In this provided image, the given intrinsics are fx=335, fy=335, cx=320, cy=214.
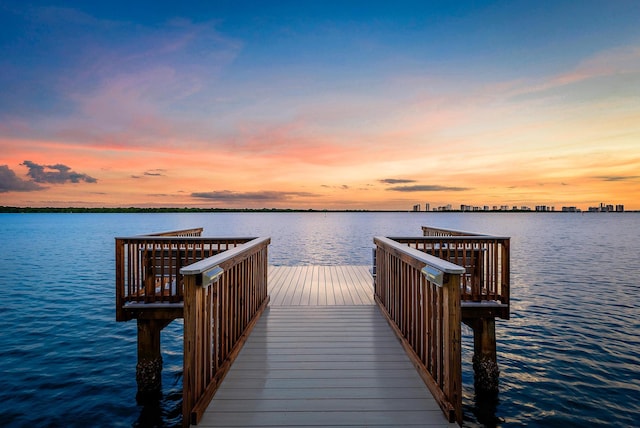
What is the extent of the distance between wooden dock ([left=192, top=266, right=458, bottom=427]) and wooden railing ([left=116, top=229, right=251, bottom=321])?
1.49 metres

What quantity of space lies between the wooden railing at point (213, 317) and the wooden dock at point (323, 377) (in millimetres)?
163

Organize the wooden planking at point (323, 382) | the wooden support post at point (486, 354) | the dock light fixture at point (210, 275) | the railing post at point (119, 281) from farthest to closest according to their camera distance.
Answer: the wooden support post at point (486, 354) → the railing post at point (119, 281) → the wooden planking at point (323, 382) → the dock light fixture at point (210, 275)

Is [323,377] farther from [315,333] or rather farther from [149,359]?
[149,359]

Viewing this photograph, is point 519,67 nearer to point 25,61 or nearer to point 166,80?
point 166,80

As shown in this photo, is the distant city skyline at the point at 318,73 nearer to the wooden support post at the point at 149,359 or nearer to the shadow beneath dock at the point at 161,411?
the wooden support post at the point at 149,359

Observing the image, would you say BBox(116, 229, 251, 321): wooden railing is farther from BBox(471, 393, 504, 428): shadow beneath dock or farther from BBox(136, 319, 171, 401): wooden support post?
BBox(471, 393, 504, 428): shadow beneath dock

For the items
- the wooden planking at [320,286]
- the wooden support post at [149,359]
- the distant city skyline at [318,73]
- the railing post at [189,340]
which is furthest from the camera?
the distant city skyline at [318,73]

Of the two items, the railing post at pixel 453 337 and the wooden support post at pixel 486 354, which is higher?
the railing post at pixel 453 337

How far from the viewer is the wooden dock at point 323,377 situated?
109 inches

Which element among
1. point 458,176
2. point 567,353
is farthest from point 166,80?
point 458,176

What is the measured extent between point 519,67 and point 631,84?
6.10 m

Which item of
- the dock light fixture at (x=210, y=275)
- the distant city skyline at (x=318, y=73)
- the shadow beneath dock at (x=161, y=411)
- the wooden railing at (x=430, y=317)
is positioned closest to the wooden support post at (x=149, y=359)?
the shadow beneath dock at (x=161, y=411)

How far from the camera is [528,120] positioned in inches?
755

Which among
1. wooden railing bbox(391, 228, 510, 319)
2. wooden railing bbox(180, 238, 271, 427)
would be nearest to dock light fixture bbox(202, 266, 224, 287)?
wooden railing bbox(180, 238, 271, 427)
